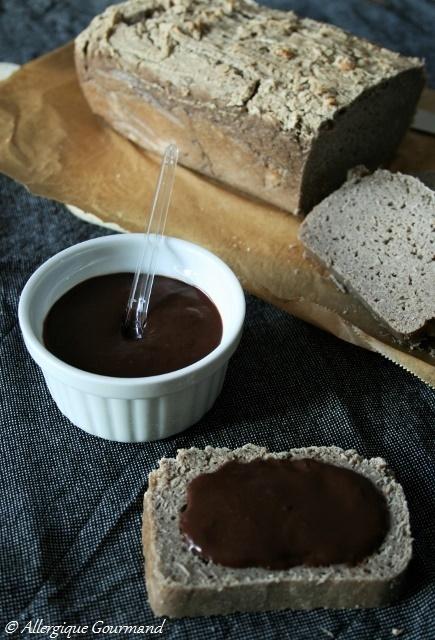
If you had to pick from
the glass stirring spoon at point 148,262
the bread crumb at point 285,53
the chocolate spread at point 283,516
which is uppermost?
the bread crumb at point 285,53

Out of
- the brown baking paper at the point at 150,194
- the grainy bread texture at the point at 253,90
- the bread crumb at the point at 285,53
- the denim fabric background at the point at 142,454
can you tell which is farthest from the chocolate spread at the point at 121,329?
the bread crumb at the point at 285,53

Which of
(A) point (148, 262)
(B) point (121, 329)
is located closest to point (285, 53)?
(A) point (148, 262)

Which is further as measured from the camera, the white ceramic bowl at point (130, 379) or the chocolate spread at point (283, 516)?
the white ceramic bowl at point (130, 379)

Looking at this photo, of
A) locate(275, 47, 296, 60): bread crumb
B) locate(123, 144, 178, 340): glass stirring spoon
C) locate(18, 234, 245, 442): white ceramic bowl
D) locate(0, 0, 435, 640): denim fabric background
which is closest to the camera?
locate(0, 0, 435, 640): denim fabric background

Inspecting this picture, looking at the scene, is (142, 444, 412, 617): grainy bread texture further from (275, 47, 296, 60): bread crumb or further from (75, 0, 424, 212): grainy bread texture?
(275, 47, 296, 60): bread crumb

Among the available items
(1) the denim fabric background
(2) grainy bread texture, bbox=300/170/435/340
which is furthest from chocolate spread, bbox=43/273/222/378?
(2) grainy bread texture, bbox=300/170/435/340

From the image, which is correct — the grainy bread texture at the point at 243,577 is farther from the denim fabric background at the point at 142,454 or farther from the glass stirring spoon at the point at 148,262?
the glass stirring spoon at the point at 148,262

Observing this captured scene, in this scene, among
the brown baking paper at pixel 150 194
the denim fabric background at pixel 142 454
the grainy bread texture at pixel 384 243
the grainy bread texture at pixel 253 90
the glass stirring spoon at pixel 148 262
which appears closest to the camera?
the denim fabric background at pixel 142 454
